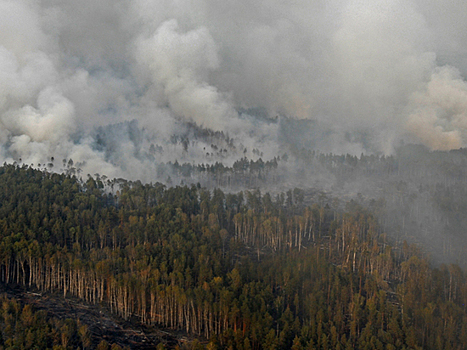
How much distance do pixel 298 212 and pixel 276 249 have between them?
128 ft

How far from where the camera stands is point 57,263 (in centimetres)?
9475

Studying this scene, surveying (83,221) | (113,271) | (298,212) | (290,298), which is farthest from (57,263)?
(298,212)

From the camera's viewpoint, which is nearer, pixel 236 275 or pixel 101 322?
pixel 101 322

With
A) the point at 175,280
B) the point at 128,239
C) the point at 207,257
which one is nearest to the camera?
the point at 175,280

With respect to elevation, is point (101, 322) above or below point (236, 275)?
below

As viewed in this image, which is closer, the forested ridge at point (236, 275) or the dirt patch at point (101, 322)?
the forested ridge at point (236, 275)

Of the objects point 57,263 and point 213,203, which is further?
point 213,203

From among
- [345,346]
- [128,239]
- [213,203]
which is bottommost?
[345,346]

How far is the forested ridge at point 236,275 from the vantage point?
74.7 meters

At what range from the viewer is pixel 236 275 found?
3551 inches

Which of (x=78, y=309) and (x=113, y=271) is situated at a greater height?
(x=113, y=271)

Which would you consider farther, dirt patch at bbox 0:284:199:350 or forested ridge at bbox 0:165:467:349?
dirt patch at bbox 0:284:199:350

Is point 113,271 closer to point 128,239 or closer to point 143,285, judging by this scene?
point 143,285

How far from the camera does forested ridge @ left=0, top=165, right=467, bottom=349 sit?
245 ft
